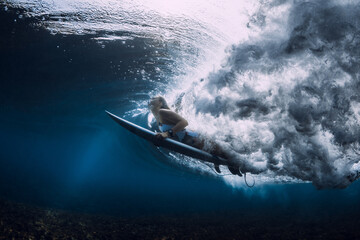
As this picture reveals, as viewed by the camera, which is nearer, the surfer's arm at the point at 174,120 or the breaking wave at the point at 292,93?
the breaking wave at the point at 292,93

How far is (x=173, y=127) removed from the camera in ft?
15.2

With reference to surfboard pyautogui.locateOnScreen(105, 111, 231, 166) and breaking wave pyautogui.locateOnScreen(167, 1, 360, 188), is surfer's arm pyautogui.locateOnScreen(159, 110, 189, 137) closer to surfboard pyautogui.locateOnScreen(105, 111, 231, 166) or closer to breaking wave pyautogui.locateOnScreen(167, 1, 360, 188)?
surfboard pyautogui.locateOnScreen(105, 111, 231, 166)

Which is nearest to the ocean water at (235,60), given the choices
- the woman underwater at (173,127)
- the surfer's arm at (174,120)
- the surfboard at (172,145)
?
the woman underwater at (173,127)

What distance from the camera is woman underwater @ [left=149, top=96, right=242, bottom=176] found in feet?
15.3

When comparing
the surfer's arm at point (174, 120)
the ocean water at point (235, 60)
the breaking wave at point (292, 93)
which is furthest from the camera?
the surfer's arm at point (174, 120)

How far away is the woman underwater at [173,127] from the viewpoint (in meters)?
4.67

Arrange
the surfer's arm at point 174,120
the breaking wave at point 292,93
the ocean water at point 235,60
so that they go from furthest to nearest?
the surfer's arm at point 174,120, the ocean water at point 235,60, the breaking wave at point 292,93

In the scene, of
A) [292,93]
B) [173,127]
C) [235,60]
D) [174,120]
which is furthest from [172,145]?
[292,93]

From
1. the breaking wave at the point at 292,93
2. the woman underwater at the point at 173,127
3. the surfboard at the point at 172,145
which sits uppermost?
the breaking wave at the point at 292,93

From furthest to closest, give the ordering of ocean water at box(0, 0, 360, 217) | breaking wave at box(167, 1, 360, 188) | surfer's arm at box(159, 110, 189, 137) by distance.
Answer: surfer's arm at box(159, 110, 189, 137) < ocean water at box(0, 0, 360, 217) < breaking wave at box(167, 1, 360, 188)

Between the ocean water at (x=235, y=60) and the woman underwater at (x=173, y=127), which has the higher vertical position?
the ocean water at (x=235, y=60)

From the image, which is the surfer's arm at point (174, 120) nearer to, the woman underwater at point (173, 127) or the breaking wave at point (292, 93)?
the woman underwater at point (173, 127)

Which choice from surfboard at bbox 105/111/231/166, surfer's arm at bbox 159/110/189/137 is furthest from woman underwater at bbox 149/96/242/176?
surfboard at bbox 105/111/231/166

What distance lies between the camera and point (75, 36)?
7582mm
